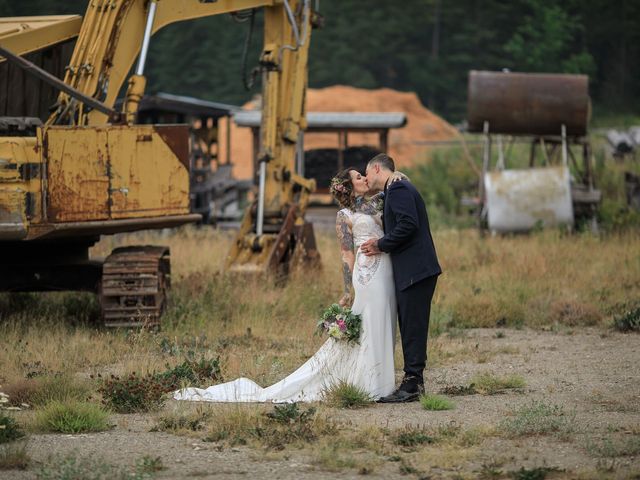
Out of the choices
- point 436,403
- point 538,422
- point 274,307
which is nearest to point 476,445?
point 538,422

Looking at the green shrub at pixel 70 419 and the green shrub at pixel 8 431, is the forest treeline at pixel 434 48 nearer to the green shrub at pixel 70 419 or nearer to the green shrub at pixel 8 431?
the green shrub at pixel 70 419

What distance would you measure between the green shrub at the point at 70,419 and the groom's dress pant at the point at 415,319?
93.8 inches

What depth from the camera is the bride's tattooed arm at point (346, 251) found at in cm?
945

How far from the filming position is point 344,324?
928cm

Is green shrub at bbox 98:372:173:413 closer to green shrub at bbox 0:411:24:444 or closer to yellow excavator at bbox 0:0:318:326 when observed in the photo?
Result: green shrub at bbox 0:411:24:444

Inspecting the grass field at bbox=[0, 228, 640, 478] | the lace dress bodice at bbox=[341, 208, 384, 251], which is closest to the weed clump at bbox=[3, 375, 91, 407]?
the grass field at bbox=[0, 228, 640, 478]

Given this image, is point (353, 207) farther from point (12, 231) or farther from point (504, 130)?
point (504, 130)

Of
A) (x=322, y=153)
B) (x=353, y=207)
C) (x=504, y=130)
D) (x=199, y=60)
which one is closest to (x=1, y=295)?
(x=353, y=207)

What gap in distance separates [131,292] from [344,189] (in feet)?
12.6

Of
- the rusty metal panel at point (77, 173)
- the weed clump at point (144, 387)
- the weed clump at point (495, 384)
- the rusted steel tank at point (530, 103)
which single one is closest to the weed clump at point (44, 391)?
the weed clump at point (144, 387)

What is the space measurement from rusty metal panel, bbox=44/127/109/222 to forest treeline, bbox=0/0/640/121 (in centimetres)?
4642

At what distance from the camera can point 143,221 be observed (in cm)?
1231

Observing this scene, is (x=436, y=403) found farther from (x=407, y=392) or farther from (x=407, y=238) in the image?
(x=407, y=238)

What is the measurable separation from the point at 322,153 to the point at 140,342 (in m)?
22.1
